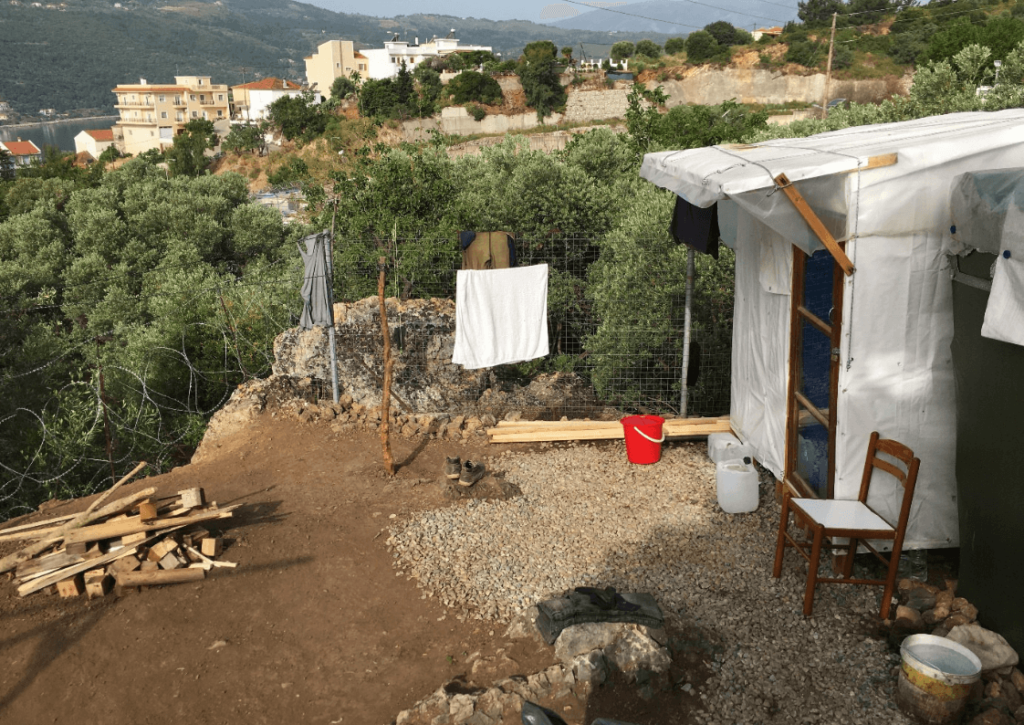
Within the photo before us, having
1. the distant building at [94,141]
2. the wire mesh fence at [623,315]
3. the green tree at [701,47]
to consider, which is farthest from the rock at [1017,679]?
the distant building at [94,141]

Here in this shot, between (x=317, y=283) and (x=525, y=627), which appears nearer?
(x=525, y=627)

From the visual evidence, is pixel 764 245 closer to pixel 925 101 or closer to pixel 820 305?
pixel 820 305

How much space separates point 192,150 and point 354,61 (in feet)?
182

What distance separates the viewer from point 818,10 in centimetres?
7869

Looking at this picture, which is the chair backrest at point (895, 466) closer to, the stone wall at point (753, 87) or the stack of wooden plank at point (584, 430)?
the stack of wooden plank at point (584, 430)

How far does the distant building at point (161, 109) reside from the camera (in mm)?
109188

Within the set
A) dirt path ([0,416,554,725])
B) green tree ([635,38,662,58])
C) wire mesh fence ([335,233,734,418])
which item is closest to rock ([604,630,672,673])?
dirt path ([0,416,554,725])

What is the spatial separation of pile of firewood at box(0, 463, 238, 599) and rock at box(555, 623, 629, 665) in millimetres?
2676

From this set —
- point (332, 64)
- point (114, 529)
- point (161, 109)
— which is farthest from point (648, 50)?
point (114, 529)

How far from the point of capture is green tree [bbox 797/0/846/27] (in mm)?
76312

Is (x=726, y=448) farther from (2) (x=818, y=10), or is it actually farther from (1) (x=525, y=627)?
(2) (x=818, y=10)

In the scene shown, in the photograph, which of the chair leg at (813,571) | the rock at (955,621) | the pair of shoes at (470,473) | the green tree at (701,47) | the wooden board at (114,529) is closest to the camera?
the rock at (955,621)

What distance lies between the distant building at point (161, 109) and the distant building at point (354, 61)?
1520 centimetres

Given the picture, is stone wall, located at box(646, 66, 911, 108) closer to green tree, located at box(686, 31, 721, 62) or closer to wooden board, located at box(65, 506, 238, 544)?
green tree, located at box(686, 31, 721, 62)
